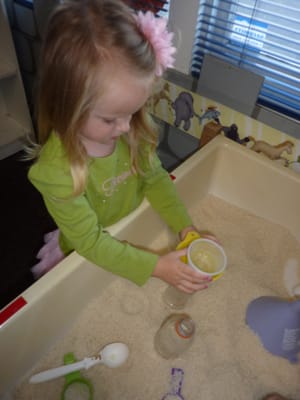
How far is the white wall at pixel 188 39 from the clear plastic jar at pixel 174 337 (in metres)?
0.62

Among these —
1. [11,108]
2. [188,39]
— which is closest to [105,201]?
[188,39]

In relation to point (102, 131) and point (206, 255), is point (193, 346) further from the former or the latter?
point (102, 131)

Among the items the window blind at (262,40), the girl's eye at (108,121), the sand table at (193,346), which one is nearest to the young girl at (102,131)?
the girl's eye at (108,121)

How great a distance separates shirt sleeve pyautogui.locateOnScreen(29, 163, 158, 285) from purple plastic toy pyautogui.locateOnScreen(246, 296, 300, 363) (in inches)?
12.1

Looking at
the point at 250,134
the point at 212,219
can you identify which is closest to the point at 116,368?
the point at 212,219

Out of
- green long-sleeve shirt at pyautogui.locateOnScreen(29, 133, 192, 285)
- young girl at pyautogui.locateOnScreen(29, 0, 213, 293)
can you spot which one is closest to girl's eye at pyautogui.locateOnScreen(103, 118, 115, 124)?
young girl at pyautogui.locateOnScreen(29, 0, 213, 293)

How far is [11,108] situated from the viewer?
1.81m

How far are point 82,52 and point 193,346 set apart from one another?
653 millimetres

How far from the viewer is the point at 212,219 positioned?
1.04 m

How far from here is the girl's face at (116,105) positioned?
0.54m

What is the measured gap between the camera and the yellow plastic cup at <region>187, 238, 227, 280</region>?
0.65m

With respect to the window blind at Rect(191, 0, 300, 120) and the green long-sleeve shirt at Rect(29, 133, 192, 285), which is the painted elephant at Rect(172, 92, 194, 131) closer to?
the window blind at Rect(191, 0, 300, 120)

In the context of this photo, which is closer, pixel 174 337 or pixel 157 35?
pixel 157 35

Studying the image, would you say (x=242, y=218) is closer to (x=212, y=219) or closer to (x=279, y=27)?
(x=212, y=219)
